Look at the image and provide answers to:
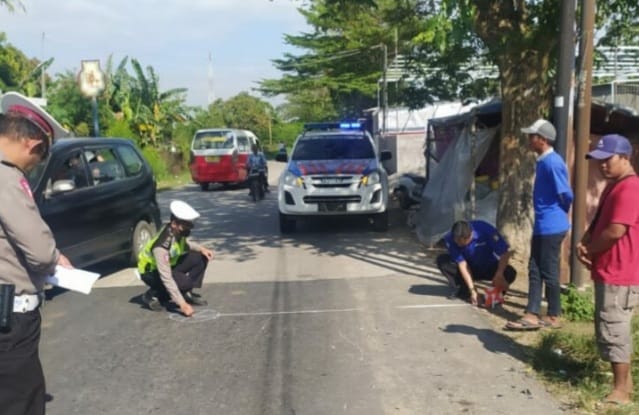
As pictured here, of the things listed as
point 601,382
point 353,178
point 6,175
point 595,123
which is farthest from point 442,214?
point 6,175

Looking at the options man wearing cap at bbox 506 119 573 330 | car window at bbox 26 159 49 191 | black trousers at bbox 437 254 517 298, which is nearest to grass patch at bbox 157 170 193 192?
car window at bbox 26 159 49 191

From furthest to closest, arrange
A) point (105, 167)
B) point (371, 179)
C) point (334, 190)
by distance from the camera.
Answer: point (371, 179)
point (334, 190)
point (105, 167)

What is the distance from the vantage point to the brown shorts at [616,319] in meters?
4.37

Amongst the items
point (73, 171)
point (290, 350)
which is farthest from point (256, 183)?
point (290, 350)

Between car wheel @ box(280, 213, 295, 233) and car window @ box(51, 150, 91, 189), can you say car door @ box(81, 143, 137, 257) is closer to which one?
car window @ box(51, 150, 91, 189)

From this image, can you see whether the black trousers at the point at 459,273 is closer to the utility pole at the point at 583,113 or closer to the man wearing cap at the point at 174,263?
the utility pole at the point at 583,113

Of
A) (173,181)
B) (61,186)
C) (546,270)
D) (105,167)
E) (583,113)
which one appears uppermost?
(583,113)

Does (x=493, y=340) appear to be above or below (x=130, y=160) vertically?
below

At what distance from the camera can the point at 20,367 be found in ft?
10.1

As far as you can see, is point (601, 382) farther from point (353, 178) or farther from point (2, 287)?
point (353, 178)

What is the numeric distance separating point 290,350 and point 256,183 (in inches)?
510

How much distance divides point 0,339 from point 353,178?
9037 mm

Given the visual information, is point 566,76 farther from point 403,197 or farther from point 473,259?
point 403,197

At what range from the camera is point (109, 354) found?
5.85 meters
